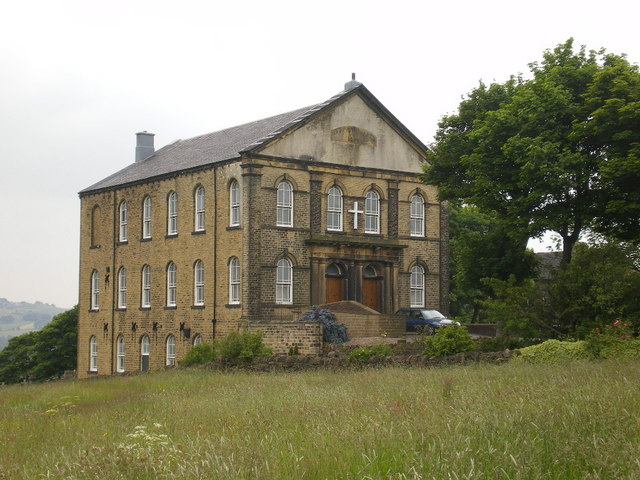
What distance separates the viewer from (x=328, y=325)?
3553cm

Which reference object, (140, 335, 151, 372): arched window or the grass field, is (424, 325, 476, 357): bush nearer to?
the grass field

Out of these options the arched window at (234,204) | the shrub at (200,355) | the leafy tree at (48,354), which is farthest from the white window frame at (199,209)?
the leafy tree at (48,354)

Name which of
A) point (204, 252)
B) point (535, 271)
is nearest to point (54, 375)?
point (204, 252)

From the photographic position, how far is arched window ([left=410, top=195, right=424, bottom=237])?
4572 centimetres

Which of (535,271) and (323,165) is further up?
(323,165)

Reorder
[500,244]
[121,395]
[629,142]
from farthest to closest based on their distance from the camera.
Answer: [500,244] → [629,142] → [121,395]

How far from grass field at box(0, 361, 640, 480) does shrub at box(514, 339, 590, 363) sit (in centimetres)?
356

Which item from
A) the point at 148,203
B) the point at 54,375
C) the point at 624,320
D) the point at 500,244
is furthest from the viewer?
the point at 54,375

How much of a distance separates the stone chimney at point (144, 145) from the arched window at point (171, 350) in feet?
45.6

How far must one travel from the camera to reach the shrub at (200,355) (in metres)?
35.6

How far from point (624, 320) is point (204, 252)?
2110cm

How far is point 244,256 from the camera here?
40344 mm

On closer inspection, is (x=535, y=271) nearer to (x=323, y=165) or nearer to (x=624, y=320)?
(x=323, y=165)

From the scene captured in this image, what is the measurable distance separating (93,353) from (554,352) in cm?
3346
